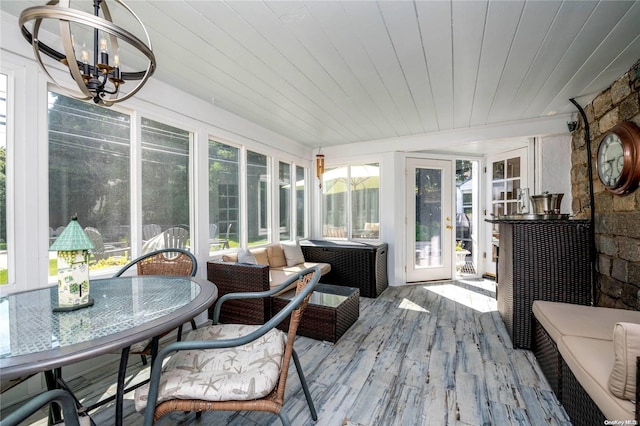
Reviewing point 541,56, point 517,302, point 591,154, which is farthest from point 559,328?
point 591,154

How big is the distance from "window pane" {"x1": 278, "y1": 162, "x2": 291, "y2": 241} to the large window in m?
0.76

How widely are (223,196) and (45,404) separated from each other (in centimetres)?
266

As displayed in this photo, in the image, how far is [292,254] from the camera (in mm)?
3812

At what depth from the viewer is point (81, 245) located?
3.77ft

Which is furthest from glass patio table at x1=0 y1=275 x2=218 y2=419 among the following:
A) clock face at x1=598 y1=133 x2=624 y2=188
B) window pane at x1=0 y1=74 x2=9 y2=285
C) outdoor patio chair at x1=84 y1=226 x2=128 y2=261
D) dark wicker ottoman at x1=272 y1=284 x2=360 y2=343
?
clock face at x1=598 y1=133 x2=624 y2=188

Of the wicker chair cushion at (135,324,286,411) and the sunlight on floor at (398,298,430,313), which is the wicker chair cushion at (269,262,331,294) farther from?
the wicker chair cushion at (135,324,286,411)

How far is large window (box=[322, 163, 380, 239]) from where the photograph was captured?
4562 millimetres

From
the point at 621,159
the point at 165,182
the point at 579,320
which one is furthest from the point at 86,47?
the point at 621,159

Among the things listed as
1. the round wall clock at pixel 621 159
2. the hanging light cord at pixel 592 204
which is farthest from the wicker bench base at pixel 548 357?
the round wall clock at pixel 621 159

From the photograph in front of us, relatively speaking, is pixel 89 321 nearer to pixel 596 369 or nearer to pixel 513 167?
pixel 596 369

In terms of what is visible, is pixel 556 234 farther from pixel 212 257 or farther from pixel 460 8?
pixel 212 257

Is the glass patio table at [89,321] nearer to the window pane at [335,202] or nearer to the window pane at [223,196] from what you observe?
the window pane at [223,196]

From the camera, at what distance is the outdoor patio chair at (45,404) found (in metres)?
0.64

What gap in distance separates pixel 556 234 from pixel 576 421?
1325mm
